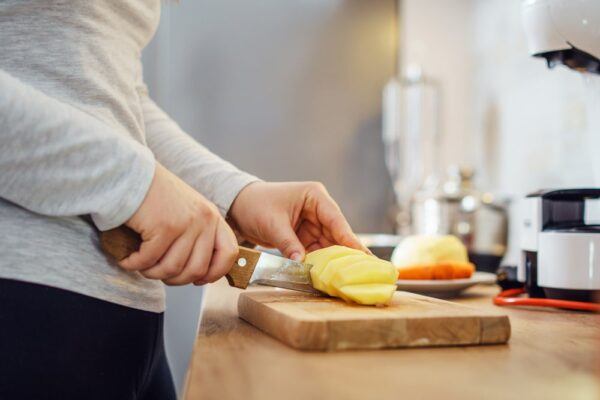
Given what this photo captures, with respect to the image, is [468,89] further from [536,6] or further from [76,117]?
[76,117]

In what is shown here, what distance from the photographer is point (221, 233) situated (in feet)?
1.90

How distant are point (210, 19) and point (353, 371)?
230 cm

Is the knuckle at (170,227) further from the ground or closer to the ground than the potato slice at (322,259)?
further from the ground

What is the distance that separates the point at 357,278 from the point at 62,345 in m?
0.26

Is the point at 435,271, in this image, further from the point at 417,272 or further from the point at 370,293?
the point at 370,293

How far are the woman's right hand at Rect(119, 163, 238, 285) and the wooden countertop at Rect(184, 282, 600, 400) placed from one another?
0.19ft

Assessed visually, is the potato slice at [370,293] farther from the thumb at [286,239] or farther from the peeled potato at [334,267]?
the thumb at [286,239]

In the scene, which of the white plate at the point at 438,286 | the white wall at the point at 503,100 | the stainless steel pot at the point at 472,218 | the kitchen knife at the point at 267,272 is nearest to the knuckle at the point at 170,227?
the kitchen knife at the point at 267,272

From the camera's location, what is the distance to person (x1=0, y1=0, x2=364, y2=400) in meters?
0.50

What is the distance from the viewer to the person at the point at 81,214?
502 millimetres

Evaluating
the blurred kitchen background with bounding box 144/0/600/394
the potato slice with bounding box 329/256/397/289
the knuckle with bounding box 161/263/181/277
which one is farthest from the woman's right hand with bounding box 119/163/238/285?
the blurred kitchen background with bounding box 144/0/600/394

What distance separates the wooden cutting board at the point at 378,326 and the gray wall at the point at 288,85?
194 cm

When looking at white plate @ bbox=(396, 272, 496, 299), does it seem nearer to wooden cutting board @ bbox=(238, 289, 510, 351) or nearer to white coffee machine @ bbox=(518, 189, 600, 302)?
white coffee machine @ bbox=(518, 189, 600, 302)

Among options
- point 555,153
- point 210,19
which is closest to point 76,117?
point 555,153
